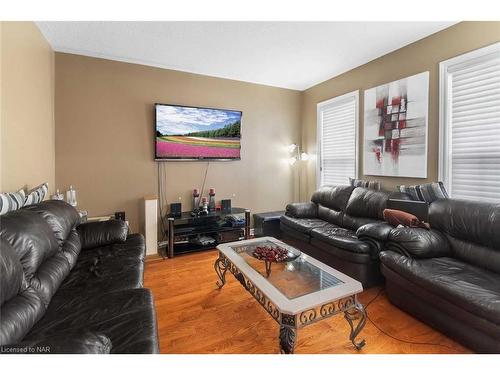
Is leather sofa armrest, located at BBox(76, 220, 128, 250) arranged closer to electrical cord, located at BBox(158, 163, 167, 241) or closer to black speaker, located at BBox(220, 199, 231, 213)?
electrical cord, located at BBox(158, 163, 167, 241)

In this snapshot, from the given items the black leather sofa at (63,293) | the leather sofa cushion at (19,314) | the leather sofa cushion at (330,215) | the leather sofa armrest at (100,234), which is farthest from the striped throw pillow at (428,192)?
the leather sofa cushion at (19,314)

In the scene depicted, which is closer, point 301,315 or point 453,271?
point 301,315

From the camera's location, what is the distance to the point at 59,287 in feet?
5.22

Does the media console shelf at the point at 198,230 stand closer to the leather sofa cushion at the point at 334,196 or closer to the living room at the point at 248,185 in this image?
the living room at the point at 248,185

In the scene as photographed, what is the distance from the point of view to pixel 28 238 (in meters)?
1.37

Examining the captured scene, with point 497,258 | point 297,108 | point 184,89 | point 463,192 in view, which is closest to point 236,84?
point 184,89

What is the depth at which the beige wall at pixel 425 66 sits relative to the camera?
2.31 meters

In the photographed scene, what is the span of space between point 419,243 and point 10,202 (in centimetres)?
304

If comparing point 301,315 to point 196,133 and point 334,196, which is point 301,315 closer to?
point 334,196

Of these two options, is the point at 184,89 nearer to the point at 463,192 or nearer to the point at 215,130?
the point at 215,130

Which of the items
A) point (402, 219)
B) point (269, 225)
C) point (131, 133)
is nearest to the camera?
point (402, 219)

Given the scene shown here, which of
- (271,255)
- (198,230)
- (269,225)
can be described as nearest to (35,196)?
(198,230)

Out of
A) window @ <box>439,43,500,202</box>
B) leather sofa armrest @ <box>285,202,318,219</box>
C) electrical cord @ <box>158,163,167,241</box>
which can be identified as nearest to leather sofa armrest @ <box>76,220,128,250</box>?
electrical cord @ <box>158,163,167,241</box>

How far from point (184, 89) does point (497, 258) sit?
3883mm
